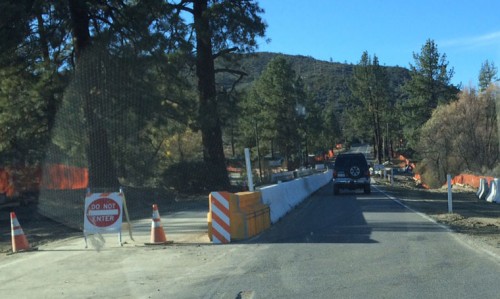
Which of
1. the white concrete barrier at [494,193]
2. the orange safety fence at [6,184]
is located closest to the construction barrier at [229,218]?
the orange safety fence at [6,184]

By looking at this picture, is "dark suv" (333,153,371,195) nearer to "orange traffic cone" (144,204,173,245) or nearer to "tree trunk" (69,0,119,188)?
"tree trunk" (69,0,119,188)

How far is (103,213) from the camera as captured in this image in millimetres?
11820

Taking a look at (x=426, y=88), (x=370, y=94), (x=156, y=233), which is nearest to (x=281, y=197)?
(x=156, y=233)

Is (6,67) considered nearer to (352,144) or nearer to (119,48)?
(119,48)

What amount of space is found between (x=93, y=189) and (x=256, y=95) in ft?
206

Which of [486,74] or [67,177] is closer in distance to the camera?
[67,177]

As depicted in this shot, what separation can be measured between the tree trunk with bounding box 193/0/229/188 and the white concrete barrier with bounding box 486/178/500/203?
13.3m

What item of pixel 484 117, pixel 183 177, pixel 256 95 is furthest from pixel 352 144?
pixel 183 177

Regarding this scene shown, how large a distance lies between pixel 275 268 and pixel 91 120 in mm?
16116

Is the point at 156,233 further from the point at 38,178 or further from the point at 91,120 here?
the point at 38,178

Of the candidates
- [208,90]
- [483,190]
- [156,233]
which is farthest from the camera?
[208,90]

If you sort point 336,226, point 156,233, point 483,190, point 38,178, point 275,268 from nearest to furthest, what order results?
point 275,268 → point 156,233 → point 336,226 → point 38,178 → point 483,190

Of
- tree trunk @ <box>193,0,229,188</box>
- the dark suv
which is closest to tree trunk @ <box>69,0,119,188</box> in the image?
tree trunk @ <box>193,0,229,188</box>

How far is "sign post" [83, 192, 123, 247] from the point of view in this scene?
461 inches
